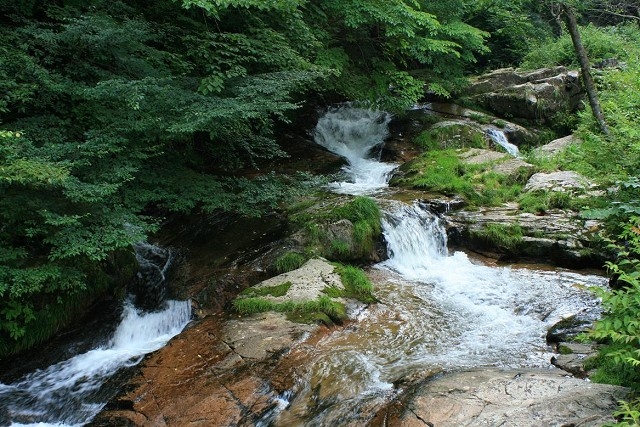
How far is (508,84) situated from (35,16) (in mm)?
14909

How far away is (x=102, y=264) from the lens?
6898 millimetres

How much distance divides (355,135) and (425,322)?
10082 millimetres

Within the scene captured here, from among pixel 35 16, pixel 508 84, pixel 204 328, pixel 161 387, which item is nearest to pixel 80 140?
pixel 35 16

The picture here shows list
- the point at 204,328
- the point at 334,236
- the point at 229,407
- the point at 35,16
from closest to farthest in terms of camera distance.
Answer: the point at 229,407 → the point at 204,328 → the point at 35,16 → the point at 334,236

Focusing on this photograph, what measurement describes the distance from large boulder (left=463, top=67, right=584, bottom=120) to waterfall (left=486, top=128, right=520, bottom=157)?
1711 mm

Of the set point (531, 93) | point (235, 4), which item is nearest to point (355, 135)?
point (531, 93)

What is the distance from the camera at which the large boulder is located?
15.4 m

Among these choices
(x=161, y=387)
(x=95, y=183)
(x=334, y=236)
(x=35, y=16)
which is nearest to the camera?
(x=161, y=387)

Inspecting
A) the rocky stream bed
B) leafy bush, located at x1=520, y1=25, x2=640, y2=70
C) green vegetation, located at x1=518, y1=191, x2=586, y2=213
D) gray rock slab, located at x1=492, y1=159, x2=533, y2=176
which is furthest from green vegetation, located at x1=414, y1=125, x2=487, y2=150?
leafy bush, located at x1=520, y1=25, x2=640, y2=70

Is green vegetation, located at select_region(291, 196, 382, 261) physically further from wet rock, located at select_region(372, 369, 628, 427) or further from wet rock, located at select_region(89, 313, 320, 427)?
wet rock, located at select_region(372, 369, 628, 427)

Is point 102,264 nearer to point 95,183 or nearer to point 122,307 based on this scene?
point 122,307

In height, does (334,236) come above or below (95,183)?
below

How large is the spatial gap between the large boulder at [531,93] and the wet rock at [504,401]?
519 inches

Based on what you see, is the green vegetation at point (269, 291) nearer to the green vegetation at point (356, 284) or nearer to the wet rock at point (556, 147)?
the green vegetation at point (356, 284)
